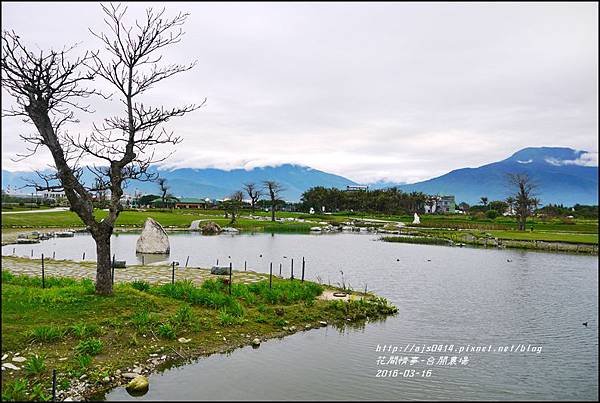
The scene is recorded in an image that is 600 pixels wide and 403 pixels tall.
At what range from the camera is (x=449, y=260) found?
4059 cm

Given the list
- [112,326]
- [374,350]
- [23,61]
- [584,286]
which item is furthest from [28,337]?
[584,286]

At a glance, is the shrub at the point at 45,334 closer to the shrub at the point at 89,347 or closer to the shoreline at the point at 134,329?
the shoreline at the point at 134,329

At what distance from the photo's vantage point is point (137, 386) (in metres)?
11.4

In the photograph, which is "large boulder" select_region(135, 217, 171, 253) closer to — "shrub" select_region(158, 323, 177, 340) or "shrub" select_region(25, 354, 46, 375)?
"shrub" select_region(158, 323, 177, 340)

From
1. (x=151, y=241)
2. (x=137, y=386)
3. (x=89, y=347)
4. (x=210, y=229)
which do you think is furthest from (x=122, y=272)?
(x=210, y=229)

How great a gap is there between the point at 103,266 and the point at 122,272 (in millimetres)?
9471

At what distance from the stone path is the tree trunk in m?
5.83

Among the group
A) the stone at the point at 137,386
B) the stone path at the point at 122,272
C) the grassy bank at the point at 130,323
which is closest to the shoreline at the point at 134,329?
the grassy bank at the point at 130,323

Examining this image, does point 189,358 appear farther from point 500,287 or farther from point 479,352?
point 500,287

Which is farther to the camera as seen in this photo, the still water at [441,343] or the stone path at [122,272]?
the stone path at [122,272]

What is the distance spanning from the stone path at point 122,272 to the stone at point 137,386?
10.9m

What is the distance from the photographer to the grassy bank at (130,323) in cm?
1148

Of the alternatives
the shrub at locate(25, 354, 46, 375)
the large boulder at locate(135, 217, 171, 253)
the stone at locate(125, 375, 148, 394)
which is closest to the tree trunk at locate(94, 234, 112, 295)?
the shrub at locate(25, 354, 46, 375)

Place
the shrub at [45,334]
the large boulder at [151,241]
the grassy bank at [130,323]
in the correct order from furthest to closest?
the large boulder at [151,241]
the shrub at [45,334]
the grassy bank at [130,323]
